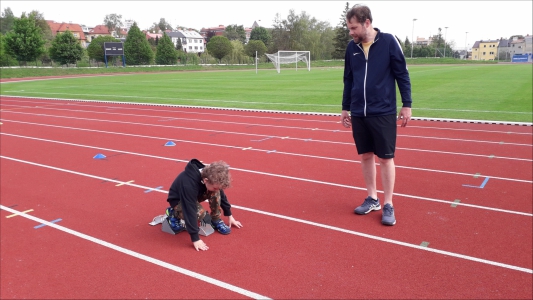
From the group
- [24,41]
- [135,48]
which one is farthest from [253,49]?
[24,41]

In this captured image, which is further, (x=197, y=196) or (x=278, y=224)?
(x=278, y=224)

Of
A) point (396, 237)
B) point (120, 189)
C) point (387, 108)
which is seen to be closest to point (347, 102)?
point (387, 108)

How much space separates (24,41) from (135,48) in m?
15.8

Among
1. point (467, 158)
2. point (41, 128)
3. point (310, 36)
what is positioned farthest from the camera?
point (310, 36)

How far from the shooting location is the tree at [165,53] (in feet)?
212

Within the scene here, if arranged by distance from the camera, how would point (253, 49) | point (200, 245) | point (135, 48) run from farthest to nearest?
point (253, 49) < point (135, 48) < point (200, 245)

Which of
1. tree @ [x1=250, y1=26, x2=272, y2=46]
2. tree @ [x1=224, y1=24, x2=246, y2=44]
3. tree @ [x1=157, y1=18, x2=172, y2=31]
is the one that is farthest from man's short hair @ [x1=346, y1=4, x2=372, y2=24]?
tree @ [x1=157, y1=18, x2=172, y2=31]

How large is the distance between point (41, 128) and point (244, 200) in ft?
29.5

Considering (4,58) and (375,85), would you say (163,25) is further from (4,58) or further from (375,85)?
(375,85)

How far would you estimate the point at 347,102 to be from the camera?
4.64 m

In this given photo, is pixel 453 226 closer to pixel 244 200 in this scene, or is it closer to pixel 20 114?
pixel 244 200

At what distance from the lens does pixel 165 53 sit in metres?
64.5

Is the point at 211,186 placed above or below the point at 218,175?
below

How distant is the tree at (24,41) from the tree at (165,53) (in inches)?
727
